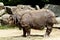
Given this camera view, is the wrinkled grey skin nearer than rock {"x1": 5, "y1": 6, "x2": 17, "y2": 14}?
Yes

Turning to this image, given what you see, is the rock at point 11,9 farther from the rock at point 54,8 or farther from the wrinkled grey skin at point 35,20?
the wrinkled grey skin at point 35,20

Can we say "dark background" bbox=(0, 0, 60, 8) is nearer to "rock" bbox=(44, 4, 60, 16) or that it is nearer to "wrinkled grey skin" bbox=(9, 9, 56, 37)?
"rock" bbox=(44, 4, 60, 16)

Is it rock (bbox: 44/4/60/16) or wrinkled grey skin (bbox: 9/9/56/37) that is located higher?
wrinkled grey skin (bbox: 9/9/56/37)

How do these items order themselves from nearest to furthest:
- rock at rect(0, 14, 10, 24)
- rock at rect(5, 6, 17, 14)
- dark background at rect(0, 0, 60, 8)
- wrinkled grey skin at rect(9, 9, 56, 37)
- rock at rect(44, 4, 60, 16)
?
wrinkled grey skin at rect(9, 9, 56, 37) → rock at rect(0, 14, 10, 24) → rock at rect(5, 6, 17, 14) → rock at rect(44, 4, 60, 16) → dark background at rect(0, 0, 60, 8)

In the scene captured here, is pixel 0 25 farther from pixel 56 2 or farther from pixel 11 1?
pixel 56 2

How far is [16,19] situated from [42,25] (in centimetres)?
100

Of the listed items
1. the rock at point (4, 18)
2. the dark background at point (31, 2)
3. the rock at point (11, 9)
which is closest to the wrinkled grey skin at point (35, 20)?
the rock at point (4, 18)

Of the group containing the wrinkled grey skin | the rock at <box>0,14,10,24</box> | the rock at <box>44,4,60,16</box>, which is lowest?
the rock at <box>0,14,10,24</box>

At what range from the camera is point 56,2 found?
15.1m

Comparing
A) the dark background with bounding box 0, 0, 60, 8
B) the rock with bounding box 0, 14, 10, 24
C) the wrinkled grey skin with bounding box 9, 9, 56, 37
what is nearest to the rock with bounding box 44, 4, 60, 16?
the dark background with bounding box 0, 0, 60, 8

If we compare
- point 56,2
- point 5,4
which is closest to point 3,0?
point 5,4

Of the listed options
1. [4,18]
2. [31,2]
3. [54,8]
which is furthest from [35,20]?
[31,2]

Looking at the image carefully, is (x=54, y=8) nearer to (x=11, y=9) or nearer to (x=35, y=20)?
(x=11, y=9)

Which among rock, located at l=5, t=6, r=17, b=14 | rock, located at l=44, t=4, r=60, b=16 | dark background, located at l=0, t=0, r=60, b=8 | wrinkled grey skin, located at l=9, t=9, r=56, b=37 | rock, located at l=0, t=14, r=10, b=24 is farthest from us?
dark background, located at l=0, t=0, r=60, b=8
